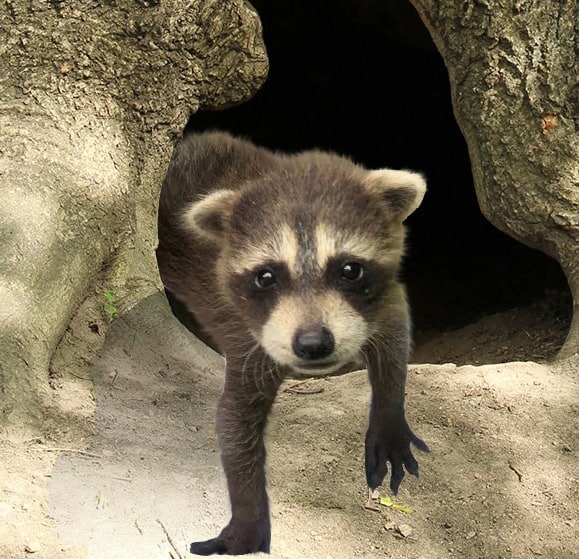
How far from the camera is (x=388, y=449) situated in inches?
161

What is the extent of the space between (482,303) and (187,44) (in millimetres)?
4981

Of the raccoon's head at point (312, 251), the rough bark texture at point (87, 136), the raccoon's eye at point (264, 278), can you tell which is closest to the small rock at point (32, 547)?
the rough bark texture at point (87, 136)

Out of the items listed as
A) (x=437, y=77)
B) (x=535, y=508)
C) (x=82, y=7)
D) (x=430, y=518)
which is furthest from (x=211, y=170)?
(x=437, y=77)

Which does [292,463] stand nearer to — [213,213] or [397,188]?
[213,213]

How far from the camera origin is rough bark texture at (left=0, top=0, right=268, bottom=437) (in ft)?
13.5

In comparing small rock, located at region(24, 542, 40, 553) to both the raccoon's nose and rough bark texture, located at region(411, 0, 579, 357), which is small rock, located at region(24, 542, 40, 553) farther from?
rough bark texture, located at region(411, 0, 579, 357)

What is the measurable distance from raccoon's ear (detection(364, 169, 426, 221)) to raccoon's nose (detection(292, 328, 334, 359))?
764 mm

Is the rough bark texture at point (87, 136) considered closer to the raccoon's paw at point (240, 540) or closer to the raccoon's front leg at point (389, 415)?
the raccoon's paw at point (240, 540)

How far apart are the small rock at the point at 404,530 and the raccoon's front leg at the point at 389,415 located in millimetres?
177

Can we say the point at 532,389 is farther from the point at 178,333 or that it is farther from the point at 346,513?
the point at 178,333

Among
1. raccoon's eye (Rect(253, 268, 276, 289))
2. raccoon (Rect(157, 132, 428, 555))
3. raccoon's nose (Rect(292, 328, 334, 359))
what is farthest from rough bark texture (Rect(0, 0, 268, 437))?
raccoon's nose (Rect(292, 328, 334, 359))

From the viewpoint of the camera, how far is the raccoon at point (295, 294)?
10.6 ft

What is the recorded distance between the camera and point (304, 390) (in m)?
5.13

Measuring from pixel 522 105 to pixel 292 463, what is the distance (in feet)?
8.62
